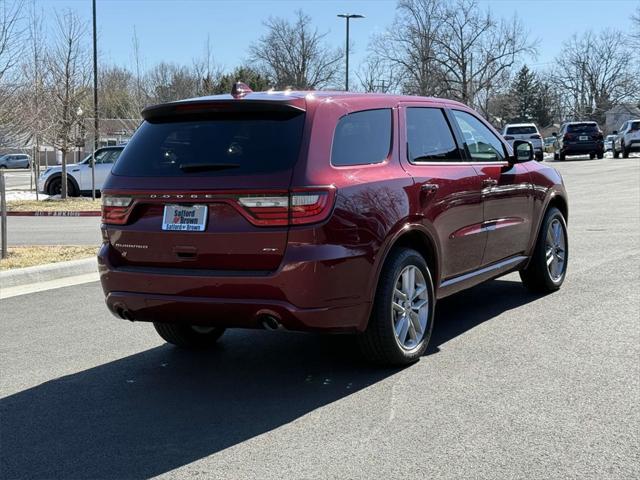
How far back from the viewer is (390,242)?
496 centimetres

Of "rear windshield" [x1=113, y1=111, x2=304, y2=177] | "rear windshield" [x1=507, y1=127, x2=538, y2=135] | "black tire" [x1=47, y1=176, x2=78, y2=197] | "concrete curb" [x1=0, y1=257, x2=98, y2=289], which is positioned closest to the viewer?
"rear windshield" [x1=113, y1=111, x2=304, y2=177]

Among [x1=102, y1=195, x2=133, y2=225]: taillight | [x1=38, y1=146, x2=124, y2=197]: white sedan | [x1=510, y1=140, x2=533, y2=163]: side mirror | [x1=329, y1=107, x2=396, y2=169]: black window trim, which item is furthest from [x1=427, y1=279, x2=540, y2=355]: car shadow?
[x1=38, y1=146, x2=124, y2=197]: white sedan

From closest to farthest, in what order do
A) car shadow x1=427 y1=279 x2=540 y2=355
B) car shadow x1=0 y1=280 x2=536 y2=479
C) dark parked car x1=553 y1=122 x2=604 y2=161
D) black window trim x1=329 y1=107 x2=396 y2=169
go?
car shadow x1=0 y1=280 x2=536 y2=479
black window trim x1=329 y1=107 x2=396 y2=169
car shadow x1=427 y1=279 x2=540 y2=355
dark parked car x1=553 y1=122 x2=604 y2=161

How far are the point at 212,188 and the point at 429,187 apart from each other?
5.33ft

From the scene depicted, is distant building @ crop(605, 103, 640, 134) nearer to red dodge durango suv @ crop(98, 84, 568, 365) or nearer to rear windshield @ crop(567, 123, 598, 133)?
rear windshield @ crop(567, 123, 598, 133)

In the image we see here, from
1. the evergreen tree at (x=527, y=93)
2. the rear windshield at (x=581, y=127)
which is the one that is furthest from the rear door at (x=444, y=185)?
the evergreen tree at (x=527, y=93)

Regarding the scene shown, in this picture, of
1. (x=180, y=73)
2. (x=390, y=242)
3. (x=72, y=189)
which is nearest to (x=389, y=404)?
(x=390, y=242)

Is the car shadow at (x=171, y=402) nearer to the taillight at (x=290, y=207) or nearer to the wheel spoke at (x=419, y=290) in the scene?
the wheel spoke at (x=419, y=290)

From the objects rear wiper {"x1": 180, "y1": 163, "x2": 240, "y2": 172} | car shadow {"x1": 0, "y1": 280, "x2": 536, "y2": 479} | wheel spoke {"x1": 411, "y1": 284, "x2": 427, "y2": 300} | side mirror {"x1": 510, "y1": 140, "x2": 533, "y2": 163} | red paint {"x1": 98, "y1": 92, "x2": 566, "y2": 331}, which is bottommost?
car shadow {"x1": 0, "y1": 280, "x2": 536, "y2": 479}

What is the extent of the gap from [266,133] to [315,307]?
110 cm

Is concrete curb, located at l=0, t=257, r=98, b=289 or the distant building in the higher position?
the distant building

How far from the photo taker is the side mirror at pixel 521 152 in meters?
6.96

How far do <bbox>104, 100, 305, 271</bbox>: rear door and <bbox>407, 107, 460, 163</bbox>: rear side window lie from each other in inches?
45.0

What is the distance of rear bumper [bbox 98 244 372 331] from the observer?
4.52 meters
